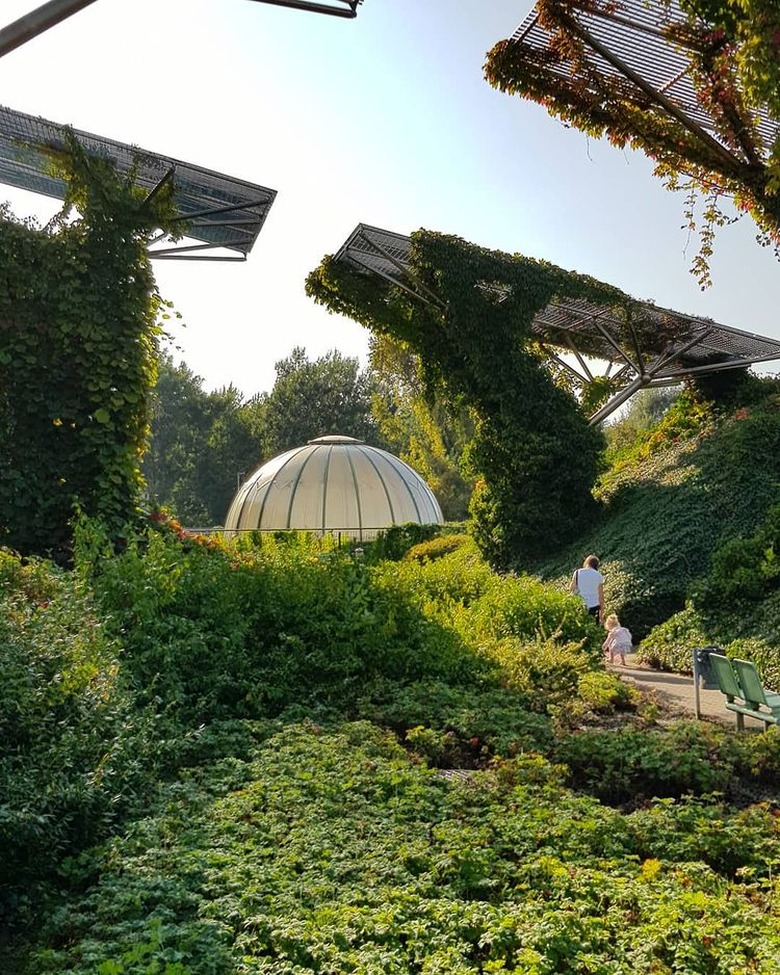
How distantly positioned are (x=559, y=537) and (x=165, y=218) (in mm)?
11161

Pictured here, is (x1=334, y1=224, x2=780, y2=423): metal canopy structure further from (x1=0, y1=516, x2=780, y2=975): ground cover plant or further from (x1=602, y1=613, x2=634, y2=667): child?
(x1=0, y1=516, x2=780, y2=975): ground cover plant

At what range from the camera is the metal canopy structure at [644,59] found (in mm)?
9969

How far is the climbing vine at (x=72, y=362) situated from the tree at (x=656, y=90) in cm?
514

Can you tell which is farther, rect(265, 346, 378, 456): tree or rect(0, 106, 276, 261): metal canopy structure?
rect(265, 346, 378, 456): tree

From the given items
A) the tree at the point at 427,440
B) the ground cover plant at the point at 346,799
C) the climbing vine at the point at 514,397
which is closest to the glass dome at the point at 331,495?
the tree at the point at 427,440

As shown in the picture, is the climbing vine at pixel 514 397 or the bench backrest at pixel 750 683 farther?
the climbing vine at pixel 514 397

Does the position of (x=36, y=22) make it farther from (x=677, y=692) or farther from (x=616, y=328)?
(x=616, y=328)

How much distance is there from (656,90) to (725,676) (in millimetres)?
7189

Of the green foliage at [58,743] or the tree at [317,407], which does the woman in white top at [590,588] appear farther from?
the tree at [317,407]

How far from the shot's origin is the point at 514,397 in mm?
19203

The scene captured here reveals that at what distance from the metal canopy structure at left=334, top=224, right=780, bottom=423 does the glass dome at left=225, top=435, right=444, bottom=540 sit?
294 inches

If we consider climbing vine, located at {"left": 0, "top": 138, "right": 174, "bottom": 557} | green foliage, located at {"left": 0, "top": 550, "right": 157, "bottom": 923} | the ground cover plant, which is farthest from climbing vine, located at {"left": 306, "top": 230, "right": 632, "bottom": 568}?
green foliage, located at {"left": 0, "top": 550, "right": 157, "bottom": 923}

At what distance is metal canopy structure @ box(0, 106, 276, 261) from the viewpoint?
35.5 feet

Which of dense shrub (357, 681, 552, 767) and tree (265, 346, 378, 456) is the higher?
tree (265, 346, 378, 456)
